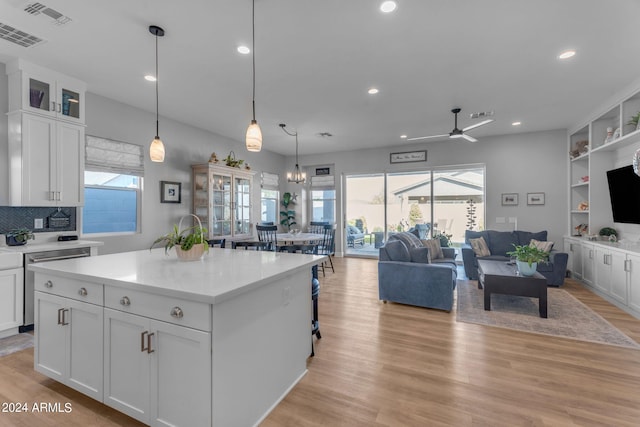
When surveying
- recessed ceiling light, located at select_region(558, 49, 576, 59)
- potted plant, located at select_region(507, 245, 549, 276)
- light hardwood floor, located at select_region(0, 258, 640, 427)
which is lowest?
light hardwood floor, located at select_region(0, 258, 640, 427)

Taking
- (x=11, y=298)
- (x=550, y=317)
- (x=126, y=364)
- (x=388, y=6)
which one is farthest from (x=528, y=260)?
(x=11, y=298)

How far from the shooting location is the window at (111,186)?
4.05m

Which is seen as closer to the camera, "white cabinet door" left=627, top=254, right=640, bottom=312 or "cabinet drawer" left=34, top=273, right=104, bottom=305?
"cabinet drawer" left=34, top=273, right=104, bottom=305

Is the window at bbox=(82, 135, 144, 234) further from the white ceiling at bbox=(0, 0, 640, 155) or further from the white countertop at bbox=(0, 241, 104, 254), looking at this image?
the white ceiling at bbox=(0, 0, 640, 155)

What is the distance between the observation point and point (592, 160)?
4.88 metres

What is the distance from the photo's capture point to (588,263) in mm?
4711

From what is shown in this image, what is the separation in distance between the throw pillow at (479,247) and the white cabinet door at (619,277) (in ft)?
5.59

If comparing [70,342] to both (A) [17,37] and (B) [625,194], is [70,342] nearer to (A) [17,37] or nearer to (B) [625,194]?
(A) [17,37]

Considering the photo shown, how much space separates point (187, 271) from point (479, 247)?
5271mm

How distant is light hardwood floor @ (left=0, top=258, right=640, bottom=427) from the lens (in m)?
1.79

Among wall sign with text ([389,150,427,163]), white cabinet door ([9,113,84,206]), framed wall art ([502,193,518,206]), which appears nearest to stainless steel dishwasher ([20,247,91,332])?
white cabinet door ([9,113,84,206])

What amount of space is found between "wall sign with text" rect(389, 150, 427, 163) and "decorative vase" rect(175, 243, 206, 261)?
236 inches

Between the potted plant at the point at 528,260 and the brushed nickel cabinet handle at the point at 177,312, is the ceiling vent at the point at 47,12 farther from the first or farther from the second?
the potted plant at the point at 528,260

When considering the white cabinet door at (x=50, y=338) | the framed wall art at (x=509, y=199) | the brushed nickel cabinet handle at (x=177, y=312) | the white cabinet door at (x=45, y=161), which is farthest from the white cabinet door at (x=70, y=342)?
the framed wall art at (x=509, y=199)
